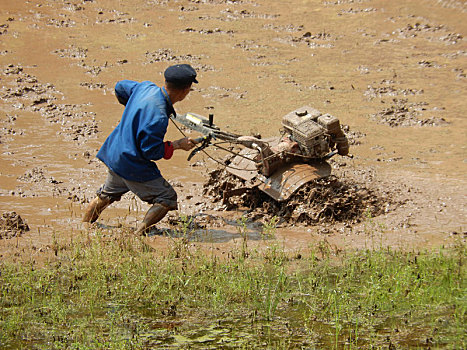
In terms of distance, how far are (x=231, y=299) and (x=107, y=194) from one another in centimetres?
197

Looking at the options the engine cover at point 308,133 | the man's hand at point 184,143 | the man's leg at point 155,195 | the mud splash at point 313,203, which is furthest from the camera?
the mud splash at point 313,203

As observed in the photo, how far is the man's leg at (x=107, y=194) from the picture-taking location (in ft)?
20.4

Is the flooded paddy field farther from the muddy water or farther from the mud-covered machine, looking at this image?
the mud-covered machine

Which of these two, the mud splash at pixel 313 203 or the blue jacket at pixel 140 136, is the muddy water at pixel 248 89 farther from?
the blue jacket at pixel 140 136

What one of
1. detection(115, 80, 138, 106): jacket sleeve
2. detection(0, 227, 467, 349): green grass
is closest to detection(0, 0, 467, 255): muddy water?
detection(0, 227, 467, 349): green grass

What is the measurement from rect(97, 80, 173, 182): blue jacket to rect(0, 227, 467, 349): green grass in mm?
668

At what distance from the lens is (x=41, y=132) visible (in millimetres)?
9070

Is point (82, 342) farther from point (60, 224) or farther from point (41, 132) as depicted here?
point (41, 132)

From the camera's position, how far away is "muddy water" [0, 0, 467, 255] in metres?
6.95

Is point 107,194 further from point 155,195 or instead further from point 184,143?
point 184,143

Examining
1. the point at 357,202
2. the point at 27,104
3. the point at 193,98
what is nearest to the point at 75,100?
the point at 27,104

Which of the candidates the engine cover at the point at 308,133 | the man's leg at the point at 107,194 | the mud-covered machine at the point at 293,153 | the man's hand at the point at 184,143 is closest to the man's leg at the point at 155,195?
the man's leg at the point at 107,194

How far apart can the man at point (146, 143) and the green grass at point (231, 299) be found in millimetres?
498

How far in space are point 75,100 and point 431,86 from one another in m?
5.95
